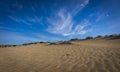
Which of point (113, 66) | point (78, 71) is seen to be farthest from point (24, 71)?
point (113, 66)

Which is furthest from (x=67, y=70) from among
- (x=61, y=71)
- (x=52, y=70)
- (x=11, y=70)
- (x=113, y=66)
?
(x=11, y=70)

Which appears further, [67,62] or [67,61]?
[67,61]

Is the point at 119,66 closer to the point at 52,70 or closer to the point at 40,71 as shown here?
the point at 52,70

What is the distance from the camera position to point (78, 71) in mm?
5207

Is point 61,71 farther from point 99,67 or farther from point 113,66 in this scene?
point 113,66

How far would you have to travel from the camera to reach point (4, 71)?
18.5ft

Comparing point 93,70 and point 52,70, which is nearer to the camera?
point 93,70

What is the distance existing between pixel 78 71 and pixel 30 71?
2174mm

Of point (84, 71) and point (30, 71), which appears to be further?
point (30, 71)

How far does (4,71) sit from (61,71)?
2.69 m

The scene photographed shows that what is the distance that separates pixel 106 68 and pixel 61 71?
6.48ft

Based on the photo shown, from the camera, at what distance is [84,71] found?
514cm

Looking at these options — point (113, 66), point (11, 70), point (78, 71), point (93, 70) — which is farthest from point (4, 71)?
point (113, 66)

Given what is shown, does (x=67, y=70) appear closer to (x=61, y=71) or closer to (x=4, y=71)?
(x=61, y=71)
